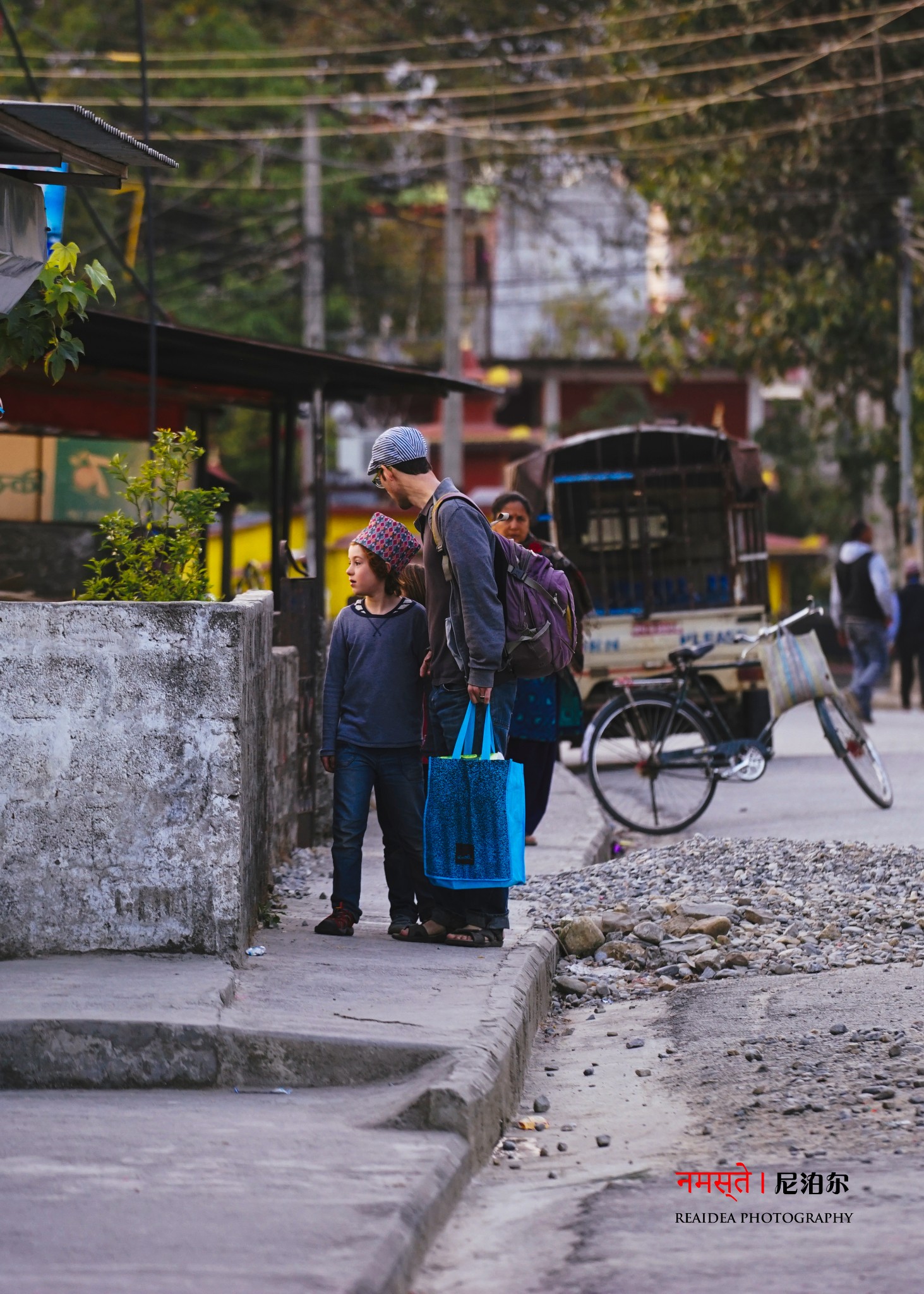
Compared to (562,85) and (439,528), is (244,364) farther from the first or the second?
(562,85)

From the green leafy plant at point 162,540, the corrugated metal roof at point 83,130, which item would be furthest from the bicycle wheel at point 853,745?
the corrugated metal roof at point 83,130

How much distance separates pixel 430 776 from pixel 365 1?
27.5m

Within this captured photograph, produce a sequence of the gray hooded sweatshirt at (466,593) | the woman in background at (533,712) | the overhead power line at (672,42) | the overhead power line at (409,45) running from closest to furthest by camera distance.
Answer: the gray hooded sweatshirt at (466,593) < the woman in background at (533,712) < the overhead power line at (672,42) < the overhead power line at (409,45)

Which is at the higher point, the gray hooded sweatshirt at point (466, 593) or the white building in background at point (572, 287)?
the white building in background at point (572, 287)

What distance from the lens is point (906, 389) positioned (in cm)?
2398

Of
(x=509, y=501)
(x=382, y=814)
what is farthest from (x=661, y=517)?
(x=382, y=814)

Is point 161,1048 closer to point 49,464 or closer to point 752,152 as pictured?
point 49,464

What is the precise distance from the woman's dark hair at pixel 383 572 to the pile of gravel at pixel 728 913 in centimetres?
157

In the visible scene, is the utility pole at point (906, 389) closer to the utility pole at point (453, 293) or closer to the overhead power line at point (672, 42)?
the overhead power line at point (672, 42)

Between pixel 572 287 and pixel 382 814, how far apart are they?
38003 millimetres

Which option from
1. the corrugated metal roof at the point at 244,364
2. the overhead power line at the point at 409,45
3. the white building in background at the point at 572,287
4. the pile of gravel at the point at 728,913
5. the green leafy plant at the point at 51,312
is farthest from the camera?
the white building in background at the point at 572,287

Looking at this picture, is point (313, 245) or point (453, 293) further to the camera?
point (313, 245)

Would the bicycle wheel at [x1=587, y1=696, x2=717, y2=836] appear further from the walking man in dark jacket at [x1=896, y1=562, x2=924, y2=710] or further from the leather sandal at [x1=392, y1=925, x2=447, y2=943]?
the walking man in dark jacket at [x1=896, y1=562, x2=924, y2=710]

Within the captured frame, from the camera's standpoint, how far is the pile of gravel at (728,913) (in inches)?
259
